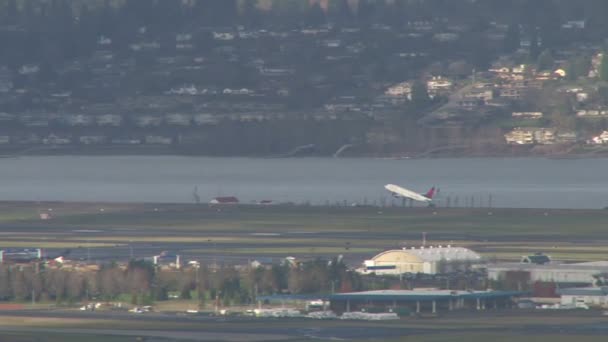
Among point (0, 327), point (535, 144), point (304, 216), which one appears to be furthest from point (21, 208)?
point (535, 144)

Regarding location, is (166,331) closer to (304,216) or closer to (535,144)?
(304,216)

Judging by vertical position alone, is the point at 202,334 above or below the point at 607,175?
below

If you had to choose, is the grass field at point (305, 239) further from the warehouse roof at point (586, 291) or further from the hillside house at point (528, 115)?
the hillside house at point (528, 115)

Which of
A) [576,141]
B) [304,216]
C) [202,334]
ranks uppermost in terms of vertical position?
[576,141]

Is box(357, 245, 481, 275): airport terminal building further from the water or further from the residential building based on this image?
the water

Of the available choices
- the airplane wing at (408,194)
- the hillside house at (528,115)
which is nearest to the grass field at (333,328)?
the airplane wing at (408,194)
